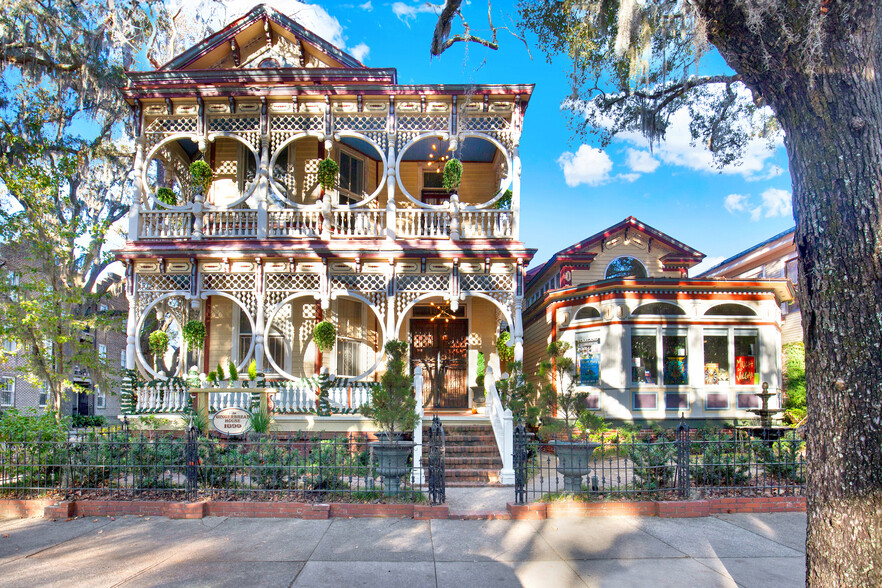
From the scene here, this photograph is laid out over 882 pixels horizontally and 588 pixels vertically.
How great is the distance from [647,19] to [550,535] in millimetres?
8824

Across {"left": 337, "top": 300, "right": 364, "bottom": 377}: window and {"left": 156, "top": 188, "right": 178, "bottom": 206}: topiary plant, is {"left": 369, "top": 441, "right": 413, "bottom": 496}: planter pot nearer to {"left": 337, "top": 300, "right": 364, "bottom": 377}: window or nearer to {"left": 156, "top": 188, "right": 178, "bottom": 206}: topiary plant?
{"left": 337, "top": 300, "right": 364, "bottom": 377}: window

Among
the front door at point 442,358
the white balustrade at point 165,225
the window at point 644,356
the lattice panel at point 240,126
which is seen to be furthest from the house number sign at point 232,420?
the window at point 644,356

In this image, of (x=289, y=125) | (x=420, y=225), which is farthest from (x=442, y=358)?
(x=289, y=125)

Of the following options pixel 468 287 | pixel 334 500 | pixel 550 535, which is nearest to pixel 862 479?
pixel 550 535

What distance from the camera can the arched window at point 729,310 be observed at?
1455 centimetres

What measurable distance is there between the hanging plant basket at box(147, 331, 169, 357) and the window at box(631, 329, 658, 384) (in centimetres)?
1184

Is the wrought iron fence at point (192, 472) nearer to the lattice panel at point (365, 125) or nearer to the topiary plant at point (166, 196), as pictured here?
the topiary plant at point (166, 196)

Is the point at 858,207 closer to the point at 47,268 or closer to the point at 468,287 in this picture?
the point at 468,287

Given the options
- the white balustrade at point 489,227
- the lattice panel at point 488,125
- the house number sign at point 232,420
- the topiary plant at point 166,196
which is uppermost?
the lattice panel at point 488,125

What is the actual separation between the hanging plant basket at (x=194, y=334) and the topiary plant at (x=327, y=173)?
4.67 m

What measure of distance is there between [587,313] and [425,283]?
16.0ft

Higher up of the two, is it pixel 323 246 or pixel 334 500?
pixel 323 246

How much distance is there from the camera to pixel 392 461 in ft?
25.6

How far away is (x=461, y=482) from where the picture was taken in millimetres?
10320
